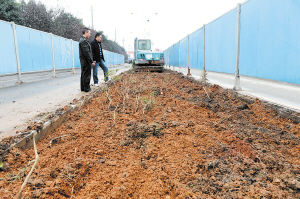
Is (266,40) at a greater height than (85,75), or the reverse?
(266,40)

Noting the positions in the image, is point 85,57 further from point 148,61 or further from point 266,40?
point 148,61

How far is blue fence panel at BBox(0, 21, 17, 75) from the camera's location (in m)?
8.30

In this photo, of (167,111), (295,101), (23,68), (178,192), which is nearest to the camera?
(178,192)

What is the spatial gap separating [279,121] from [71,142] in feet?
8.95

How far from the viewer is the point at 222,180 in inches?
65.3

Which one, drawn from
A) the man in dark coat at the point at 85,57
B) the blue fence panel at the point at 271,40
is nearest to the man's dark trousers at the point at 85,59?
the man in dark coat at the point at 85,57

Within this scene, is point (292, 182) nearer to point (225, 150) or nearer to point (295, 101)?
point (225, 150)

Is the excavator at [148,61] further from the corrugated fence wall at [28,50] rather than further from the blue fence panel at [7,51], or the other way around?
the blue fence panel at [7,51]

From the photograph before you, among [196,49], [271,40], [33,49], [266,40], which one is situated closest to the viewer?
[271,40]

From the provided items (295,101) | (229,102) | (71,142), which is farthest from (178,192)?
(295,101)

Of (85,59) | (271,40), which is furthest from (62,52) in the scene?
(271,40)

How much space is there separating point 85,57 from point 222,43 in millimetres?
7419

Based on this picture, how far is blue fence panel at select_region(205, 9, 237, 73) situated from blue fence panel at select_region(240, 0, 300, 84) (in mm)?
1119

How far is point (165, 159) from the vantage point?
1.97 meters
